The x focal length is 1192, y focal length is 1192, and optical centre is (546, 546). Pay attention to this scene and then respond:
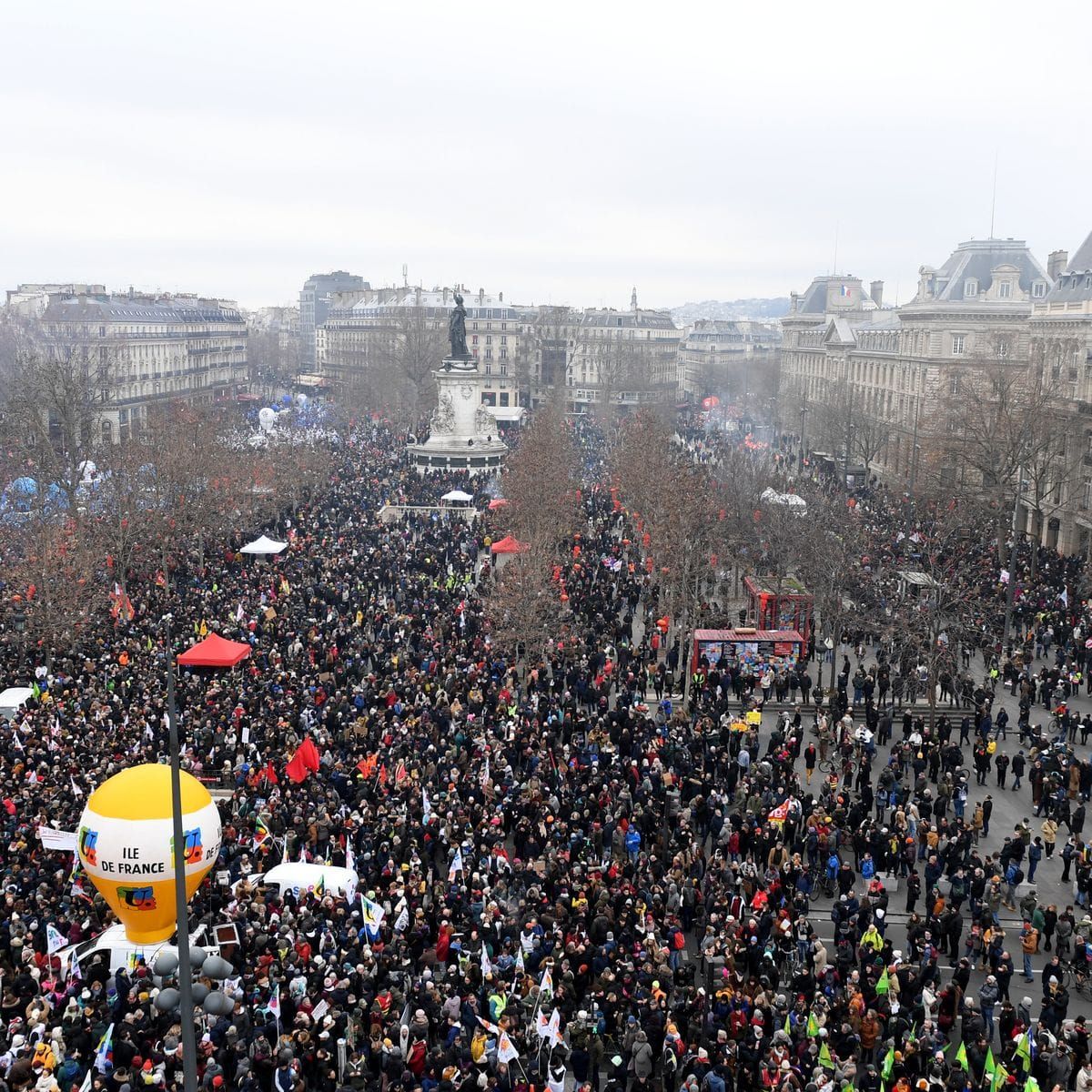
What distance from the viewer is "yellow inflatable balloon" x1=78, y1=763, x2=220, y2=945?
56.1 ft

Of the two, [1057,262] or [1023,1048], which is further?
[1057,262]

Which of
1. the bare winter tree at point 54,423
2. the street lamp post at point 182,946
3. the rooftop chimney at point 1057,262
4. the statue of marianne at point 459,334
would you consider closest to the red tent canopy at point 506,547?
the bare winter tree at point 54,423

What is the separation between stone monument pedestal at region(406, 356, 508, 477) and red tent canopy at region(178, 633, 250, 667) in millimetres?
41454

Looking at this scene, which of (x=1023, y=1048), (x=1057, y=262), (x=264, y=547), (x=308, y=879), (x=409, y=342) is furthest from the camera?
(x=409, y=342)

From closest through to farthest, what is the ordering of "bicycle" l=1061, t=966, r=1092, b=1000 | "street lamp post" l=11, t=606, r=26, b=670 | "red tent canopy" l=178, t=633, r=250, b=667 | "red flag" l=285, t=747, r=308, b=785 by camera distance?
1. "bicycle" l=1061, t=966, r=1092, b=1000
2. "red flag" l=285, t=747, r=308, b=785
3. "red tent canopy" l=178, t=633, r=250, b=667
4. "street lamp post" l=11, t=606, r=26, b=670

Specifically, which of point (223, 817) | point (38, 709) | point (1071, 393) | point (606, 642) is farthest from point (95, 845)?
point (1071, 393)

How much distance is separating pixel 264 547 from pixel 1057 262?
165 feet

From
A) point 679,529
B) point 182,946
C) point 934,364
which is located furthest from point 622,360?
point 182,946

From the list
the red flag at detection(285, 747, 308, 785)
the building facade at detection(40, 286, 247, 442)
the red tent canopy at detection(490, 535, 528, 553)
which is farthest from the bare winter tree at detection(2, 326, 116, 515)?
the red flag at detection(285, 747, 308, 785)

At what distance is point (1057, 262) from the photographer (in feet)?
228

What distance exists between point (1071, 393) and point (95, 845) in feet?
160

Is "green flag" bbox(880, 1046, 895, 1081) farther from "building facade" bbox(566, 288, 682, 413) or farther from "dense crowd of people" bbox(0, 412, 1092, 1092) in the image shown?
"building facade" bbox(566, 288, 682, 413)

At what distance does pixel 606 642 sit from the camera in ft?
110

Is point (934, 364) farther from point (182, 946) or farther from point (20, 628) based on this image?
point (182, 946)
